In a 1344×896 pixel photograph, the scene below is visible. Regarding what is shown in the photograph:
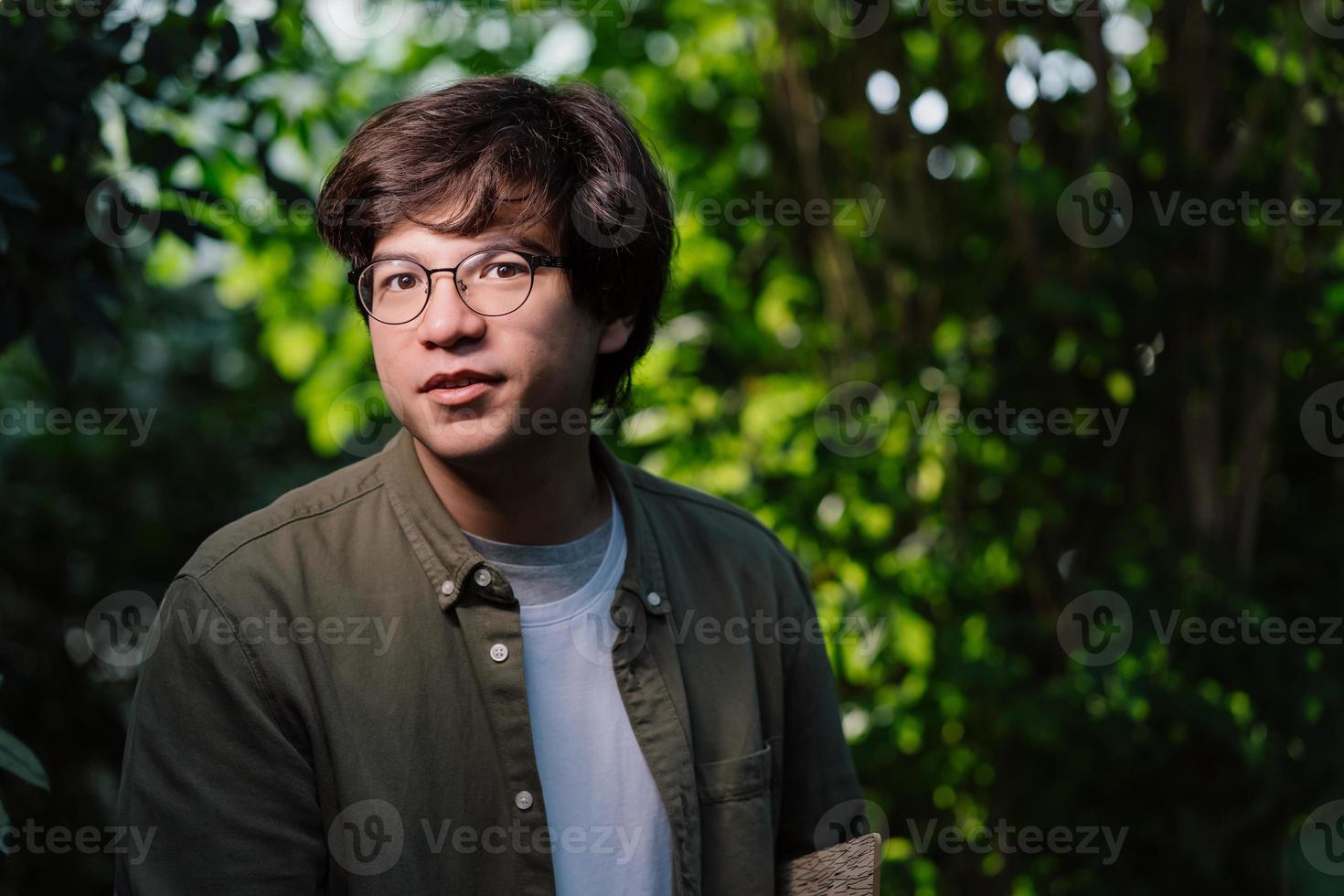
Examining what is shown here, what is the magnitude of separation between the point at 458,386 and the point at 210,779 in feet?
1.69

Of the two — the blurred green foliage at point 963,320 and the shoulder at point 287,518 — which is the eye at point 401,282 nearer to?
the shoulder at point 287,518

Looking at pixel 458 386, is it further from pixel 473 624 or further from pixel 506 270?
pixel 473 624

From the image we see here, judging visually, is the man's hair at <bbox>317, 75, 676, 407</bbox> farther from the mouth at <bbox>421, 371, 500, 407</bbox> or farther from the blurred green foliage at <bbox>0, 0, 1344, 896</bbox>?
the blurred green foliage at <bbox>0, 0, 1344, 896</bbox>

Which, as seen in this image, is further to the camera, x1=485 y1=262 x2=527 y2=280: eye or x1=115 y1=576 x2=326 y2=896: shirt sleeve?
x1=485 y1=262 x2=527 y2=280: eye

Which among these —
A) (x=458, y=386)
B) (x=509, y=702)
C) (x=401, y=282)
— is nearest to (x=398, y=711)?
(x=509, y=702)

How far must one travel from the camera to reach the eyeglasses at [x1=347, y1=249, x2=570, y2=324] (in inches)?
57.0

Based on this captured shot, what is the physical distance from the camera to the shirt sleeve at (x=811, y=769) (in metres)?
1.80

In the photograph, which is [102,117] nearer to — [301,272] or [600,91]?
[600,91]

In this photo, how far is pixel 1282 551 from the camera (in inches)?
110

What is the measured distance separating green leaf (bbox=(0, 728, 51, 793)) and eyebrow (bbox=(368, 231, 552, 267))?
27.9 inches

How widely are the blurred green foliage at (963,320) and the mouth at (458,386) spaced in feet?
2.98

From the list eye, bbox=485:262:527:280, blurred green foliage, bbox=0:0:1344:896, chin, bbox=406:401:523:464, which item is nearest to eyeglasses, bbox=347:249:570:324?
eye, bbox=485:262:527:280

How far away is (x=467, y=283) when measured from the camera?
1.45 metres

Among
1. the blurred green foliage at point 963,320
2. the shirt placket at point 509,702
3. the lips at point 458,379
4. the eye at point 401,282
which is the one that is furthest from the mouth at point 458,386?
the blurred green foliage at point 963,320
